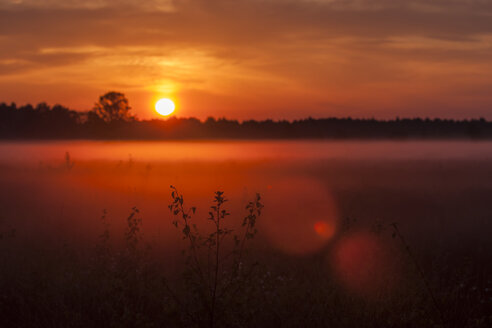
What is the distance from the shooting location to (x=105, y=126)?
6644cm

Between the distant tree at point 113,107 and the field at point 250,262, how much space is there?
54952 millimetres

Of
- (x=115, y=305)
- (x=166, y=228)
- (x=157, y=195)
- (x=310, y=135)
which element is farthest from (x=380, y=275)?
(x=310, y=135)

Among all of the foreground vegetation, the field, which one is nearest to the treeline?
the field

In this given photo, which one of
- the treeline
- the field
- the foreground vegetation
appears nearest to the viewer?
the foreground vegetation

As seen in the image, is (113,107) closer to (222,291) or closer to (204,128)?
(204,128)

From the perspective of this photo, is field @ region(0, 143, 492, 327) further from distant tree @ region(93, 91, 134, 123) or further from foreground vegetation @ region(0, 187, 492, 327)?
distant tree @ region(93, 91, 134, 123)

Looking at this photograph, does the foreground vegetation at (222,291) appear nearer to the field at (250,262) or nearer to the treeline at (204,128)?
the field at (250,262)

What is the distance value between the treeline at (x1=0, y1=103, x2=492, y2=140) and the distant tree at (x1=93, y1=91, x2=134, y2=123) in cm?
70

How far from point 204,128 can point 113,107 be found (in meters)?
18.2

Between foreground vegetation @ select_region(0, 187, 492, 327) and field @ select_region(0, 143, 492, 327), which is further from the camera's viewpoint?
field @ select_region(0, 143, 492, 327)

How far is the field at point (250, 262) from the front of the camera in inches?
229

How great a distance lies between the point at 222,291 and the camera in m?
5.10

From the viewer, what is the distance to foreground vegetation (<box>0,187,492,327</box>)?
211 inches

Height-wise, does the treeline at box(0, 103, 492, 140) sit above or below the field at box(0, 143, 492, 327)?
above
